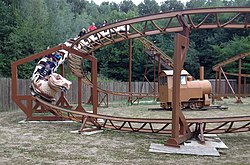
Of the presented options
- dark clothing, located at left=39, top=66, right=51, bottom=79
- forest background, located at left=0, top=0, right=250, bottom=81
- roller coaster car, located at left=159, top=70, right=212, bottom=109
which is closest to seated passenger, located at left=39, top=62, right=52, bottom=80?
dark clothing, located at left=39, top=66, right=51, bottom=79

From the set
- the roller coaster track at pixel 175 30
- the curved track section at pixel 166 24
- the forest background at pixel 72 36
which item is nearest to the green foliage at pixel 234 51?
the forest background at pixel 72 36

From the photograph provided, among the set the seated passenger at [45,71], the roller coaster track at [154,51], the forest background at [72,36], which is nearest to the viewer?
the seated passenger at [45,71]

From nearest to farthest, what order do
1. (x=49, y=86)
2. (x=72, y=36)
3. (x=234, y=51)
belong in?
(x=49, y=86) → (x=72, y=36) → (x=234, y=51)

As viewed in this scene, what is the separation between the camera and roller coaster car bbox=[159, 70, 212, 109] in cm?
1463

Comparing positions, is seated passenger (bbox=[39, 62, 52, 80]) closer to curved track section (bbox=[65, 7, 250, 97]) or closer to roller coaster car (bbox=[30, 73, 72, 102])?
roller coaster car (bbox=[30, 73, 72, 102])

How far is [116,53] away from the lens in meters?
35.2

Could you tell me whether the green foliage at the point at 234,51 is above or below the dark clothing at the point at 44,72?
above

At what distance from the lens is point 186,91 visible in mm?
15008

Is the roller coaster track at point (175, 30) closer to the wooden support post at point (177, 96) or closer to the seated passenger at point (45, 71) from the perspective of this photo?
the wooden support post at point (177, 96)

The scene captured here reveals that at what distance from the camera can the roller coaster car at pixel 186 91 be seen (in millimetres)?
14633

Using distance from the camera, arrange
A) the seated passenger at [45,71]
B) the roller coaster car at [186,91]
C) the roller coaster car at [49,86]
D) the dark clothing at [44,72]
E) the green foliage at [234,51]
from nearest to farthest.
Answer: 1. the roller coaster car at [49,86]
2. the seated passenger at [45,71]
3. the dark clothing at [44,72]
4. the roller coaster car at [186,91]
5. the green foliage at [234,51]

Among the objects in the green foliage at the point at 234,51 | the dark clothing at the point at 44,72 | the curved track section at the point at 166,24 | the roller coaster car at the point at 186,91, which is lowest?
the roller coaster car at the point at 186,91

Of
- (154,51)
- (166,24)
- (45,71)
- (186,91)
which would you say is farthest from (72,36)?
(166,24)

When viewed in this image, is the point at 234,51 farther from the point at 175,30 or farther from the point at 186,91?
the point at 175,30
